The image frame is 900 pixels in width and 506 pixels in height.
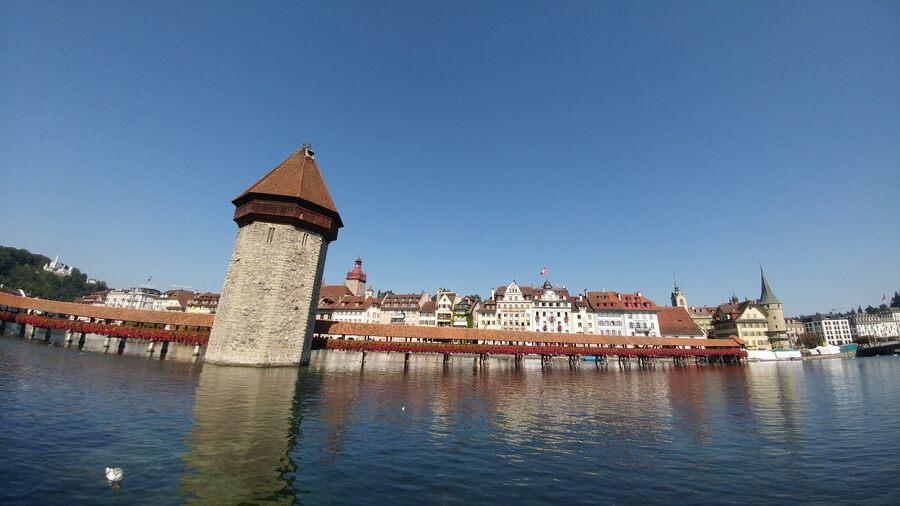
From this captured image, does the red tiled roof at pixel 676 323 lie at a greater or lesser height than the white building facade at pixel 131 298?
lesser

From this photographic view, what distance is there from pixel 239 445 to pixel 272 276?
20.1 meters

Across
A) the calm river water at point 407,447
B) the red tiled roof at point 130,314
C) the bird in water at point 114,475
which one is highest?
the red tiled roof at point 130,314

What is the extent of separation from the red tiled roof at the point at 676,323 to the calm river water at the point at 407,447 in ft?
167

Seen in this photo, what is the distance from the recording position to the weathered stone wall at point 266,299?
26453mm

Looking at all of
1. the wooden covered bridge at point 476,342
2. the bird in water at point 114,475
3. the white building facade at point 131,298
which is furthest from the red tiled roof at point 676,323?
the white building facade at point 131,298

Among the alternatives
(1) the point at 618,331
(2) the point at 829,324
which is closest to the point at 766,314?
(1) the point at 618,331

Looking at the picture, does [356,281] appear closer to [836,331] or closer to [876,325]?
[836,331]

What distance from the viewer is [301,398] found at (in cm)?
1608

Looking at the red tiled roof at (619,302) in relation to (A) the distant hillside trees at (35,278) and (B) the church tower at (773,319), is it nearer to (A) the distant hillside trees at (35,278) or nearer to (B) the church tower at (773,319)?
(B) the church tower at (773,319)

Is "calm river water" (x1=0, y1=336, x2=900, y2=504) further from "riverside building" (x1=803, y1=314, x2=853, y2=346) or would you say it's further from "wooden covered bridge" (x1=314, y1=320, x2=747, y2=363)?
"riverside building" (x1=803, y1=314, x2=853, y2=346)

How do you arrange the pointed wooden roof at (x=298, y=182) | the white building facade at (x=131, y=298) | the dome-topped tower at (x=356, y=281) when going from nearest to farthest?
the pointed wooden roof at (x=298, y=182) → the dome-topped tower at (x=356, y=281) → the white building facade at (x=131, y=298)

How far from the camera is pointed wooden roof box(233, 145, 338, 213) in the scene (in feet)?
94.5

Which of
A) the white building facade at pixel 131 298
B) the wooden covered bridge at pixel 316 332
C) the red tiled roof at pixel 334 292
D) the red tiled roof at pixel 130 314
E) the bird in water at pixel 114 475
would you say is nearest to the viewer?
the bird in water at pixel 114 475

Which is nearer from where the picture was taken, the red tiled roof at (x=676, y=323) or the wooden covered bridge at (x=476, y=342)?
the wooden covered bridge at (x=476, y=342)
